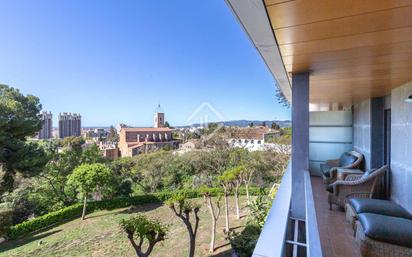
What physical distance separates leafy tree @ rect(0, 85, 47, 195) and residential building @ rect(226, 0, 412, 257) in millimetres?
13187

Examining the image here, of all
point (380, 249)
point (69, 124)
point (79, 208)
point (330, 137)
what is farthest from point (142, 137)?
point (380, 249)

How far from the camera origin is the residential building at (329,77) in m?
1.21

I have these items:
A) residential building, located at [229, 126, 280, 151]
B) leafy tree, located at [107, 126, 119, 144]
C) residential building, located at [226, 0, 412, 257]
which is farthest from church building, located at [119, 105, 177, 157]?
residential building, located at [226, 0, 412, 257]

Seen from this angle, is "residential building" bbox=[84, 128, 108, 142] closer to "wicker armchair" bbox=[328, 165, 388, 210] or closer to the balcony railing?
"wicker armchair" bbox=[328, 165, 388, 210]

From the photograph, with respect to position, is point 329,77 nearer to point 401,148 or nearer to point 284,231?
point 401,148

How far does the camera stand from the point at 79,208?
12266mm

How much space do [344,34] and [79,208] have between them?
13.9 metres

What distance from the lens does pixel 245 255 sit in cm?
541

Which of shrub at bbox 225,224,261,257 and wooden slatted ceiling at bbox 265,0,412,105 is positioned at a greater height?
wooden slatted ceiling at bbox 265,0,412,105

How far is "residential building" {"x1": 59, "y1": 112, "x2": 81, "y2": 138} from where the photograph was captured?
43156 mm

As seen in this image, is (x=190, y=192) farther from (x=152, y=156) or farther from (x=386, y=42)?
(x=386, y=42)

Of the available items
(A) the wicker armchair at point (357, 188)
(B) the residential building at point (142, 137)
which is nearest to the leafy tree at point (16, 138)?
(A) the wicker armchair at point (357, 188)

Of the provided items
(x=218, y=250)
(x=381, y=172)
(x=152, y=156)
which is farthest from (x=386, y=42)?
(x=152, y=156)

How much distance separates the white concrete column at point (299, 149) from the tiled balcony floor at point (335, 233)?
0.42m
